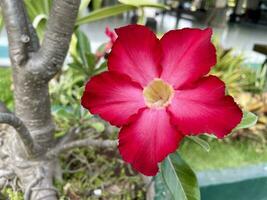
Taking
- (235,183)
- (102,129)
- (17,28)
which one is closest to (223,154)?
(235,183)

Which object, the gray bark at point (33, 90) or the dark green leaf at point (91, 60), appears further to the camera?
the dark green leaf at point (91, 60)

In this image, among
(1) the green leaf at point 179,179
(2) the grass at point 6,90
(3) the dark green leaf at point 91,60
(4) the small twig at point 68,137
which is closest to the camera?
(1) the green leaf at point 179,179

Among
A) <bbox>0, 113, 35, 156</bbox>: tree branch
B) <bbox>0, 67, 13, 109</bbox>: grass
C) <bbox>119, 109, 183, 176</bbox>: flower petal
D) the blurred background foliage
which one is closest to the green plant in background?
the blurred background foliage

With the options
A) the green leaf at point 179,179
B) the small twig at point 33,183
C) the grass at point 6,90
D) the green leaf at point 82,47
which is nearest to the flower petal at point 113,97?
the green leaf at point 179,179

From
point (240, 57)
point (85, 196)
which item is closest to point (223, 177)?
point (85, 196)

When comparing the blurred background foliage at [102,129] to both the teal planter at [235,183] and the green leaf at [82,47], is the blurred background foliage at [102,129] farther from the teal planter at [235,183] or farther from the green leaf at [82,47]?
the teal planter at [235,183]

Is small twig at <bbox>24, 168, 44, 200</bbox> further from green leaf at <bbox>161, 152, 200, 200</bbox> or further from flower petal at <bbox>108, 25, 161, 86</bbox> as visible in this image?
flower petal at <bbox>108, 25, 161, 86</bbox>
